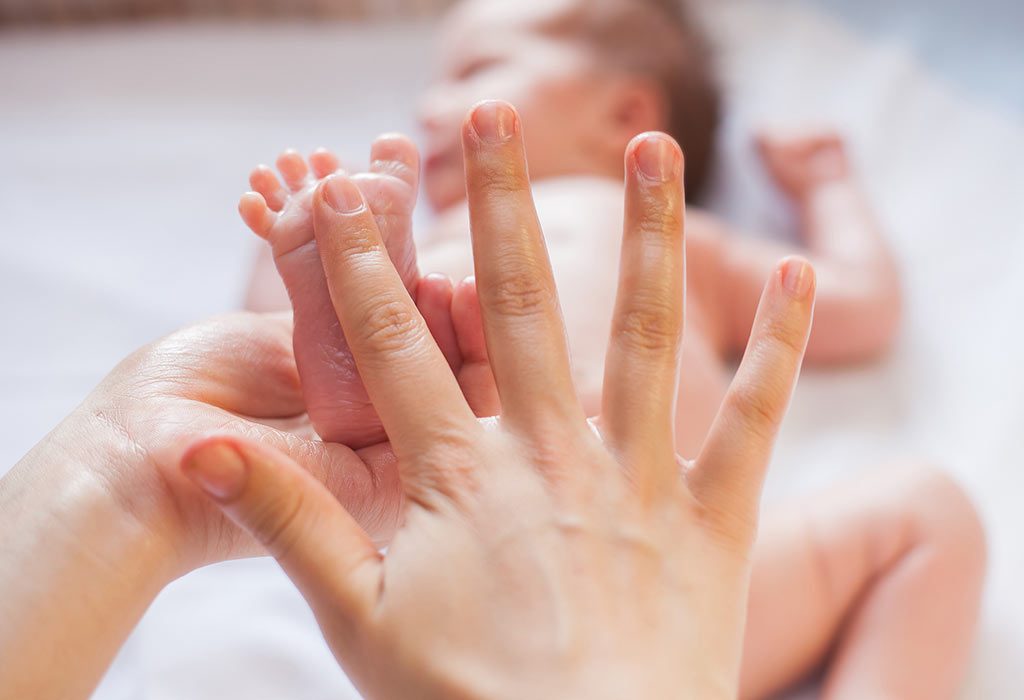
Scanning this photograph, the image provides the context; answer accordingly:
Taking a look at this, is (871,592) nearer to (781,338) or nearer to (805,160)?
(781,338)

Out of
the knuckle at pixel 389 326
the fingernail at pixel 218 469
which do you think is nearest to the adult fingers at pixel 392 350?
the knuckle at pixel 389 326

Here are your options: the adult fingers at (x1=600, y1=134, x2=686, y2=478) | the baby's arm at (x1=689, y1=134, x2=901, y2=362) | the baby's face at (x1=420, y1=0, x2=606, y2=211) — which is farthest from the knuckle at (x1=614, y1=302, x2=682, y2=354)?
the baby's face at (x1=420, y1=0, x2=606, y2=211)

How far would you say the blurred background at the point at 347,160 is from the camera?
35.9 inches

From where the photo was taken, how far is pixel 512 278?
0.61 meters

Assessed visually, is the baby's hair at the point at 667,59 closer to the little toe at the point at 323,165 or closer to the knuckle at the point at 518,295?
the little toe at the point at 323,165

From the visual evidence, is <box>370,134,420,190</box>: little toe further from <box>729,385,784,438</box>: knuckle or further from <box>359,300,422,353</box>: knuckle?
<box>729,385,784,438</box>: knuckle

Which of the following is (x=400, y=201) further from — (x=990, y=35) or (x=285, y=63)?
(x=990, y=35)

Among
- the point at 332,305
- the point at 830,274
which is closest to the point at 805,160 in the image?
the point at 830,274

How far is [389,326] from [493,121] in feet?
0.46

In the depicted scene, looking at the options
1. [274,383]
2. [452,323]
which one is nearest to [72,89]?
[274,383]

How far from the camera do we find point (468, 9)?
1.44 m

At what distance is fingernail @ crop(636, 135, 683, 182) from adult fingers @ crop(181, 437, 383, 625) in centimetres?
28

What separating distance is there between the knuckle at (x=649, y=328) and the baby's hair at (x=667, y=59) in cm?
86

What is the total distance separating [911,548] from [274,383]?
61cm
